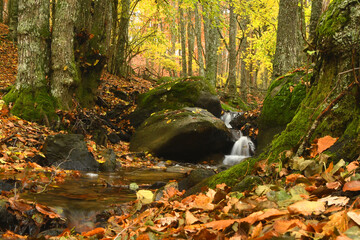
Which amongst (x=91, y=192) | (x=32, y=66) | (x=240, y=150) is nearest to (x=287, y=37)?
(x=240, y=150)

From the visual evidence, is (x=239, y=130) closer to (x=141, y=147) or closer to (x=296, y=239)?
(x=141, y=147)

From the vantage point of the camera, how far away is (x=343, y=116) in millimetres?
2342

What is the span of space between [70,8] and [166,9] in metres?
4.87

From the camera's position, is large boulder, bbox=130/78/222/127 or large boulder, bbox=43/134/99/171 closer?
large boulder, bbox=43/134/99/171

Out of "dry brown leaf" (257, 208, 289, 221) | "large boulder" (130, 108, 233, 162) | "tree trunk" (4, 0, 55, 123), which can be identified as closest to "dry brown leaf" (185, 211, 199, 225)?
"dry brown leaf" (257, 208, 289, 221)

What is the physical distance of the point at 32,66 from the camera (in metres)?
7.00

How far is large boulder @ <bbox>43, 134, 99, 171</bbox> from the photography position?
219 inches

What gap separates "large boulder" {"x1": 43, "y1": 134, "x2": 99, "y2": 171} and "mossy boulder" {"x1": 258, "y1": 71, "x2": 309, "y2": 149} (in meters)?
4.18

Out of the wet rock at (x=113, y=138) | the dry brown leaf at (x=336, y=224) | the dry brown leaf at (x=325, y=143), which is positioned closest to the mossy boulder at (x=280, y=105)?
the dry brown leaf at (x=325, y=143)

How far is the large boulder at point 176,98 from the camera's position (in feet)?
36.1

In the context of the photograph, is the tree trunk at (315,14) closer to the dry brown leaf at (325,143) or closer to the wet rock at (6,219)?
the dry brown leaf at (325,143)

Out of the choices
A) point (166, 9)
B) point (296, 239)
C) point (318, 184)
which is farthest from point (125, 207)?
point (166, 9)

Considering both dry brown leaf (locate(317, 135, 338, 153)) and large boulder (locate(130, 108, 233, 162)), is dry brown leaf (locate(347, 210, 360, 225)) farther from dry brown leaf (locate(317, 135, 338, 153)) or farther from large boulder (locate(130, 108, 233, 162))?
large boulder (locate(130, 108, 233, 162))

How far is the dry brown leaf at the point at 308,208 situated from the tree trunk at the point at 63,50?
716 cm
